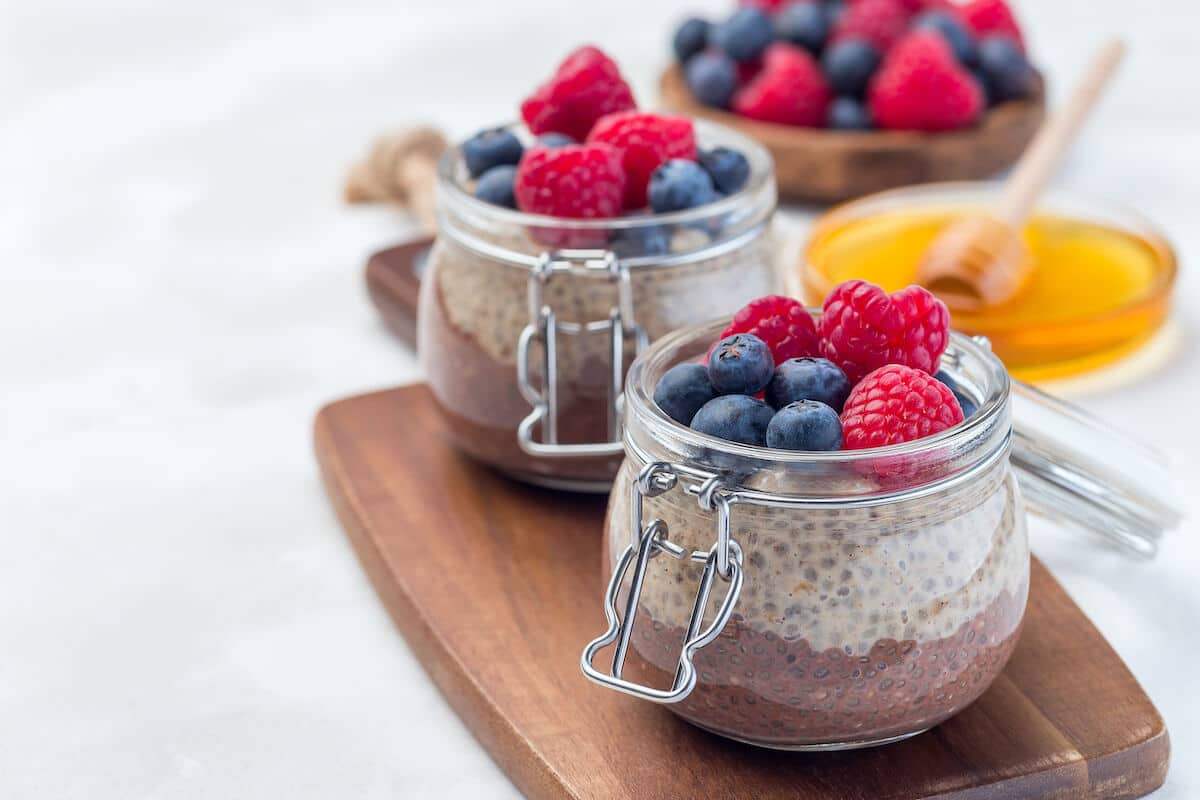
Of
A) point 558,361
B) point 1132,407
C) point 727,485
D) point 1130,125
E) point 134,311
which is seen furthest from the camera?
point 1130,125

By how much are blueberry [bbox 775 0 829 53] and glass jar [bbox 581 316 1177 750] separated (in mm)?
1228

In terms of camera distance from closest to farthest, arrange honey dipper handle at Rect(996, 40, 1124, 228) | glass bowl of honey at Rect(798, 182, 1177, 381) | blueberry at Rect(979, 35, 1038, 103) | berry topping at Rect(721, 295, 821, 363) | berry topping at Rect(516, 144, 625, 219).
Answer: berry topping at Rect(721, 295, 821, 363)
berry topping at Rect(516, 144, 625, 219)
glass bowl of honey at Rect(798, 182, 1177, 381)
honey dipper handle at Rect(996, 40, 1124, 228)
blueberry at Rect(979, 35, 1038, 103)

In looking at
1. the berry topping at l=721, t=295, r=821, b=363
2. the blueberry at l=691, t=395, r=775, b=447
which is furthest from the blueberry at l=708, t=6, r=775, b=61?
the blueberry at l=691, t=395, r=775, b=447

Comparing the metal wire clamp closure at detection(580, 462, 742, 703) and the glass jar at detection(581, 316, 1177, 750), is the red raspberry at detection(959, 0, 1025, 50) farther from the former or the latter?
the metal wire clamp closure at detection(580, 462, 742, 703)

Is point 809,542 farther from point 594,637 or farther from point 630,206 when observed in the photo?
point 630,206

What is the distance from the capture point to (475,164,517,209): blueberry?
1299mm

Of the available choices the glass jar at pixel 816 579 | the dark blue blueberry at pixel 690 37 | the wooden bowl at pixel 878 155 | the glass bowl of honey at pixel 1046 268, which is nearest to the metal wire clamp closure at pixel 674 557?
the glass jar at pixel 816 579

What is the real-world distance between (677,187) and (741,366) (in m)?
0.32

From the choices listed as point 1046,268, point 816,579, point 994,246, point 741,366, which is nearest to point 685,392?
point 741,366

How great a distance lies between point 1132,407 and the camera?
5.32 feet

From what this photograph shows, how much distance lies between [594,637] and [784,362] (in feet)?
0.92

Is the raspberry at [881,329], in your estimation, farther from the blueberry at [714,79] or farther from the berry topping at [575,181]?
the blueberry at [714,79]

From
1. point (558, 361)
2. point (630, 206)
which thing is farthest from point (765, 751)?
point (630, 206)

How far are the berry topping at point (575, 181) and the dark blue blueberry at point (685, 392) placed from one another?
0.28m
